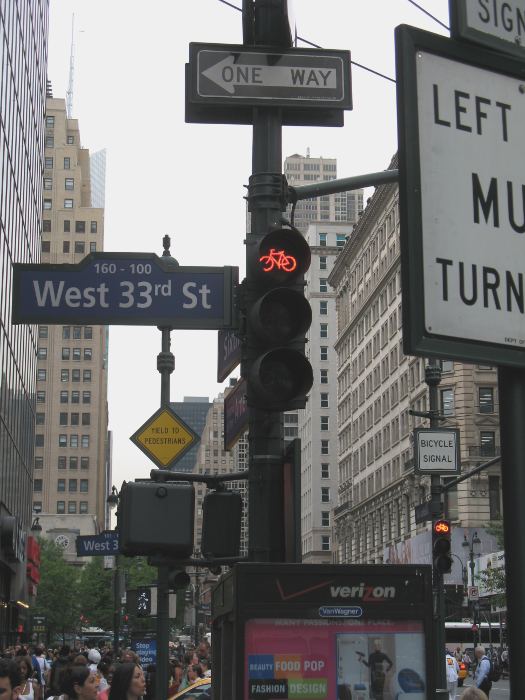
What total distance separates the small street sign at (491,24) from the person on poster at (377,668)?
12.5 ft

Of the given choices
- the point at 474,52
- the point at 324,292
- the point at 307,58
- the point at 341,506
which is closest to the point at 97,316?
the point at 307,58

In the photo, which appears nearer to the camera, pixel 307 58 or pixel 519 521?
pixel 519 521

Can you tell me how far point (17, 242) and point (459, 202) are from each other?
1696 inches

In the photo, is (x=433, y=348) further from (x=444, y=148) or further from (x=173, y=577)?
(x=173, y=577)

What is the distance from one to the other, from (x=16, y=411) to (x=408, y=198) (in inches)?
1741

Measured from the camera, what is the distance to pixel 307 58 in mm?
8531

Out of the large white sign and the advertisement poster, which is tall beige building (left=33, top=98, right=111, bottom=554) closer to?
the advertisement poster

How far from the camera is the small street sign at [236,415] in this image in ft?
28.3

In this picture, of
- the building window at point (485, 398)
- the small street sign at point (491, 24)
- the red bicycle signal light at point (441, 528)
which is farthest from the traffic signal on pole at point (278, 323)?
the building window at point (485, 398)

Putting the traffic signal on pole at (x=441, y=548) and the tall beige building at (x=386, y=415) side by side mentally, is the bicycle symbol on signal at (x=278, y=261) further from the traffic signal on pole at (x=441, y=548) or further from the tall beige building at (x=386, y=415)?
the tall beige building at (x=386, y=415)

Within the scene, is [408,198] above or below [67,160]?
below

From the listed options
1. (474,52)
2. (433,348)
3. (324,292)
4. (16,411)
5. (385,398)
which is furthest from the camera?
(324,292)

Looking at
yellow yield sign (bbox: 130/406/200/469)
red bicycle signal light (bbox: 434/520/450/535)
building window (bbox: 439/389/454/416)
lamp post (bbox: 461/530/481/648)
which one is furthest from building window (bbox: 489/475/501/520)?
yellow yield sign (bbox: 130/406/200/469)

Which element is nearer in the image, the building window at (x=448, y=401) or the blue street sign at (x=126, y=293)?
the blue street sign at (x=126, y=293)
